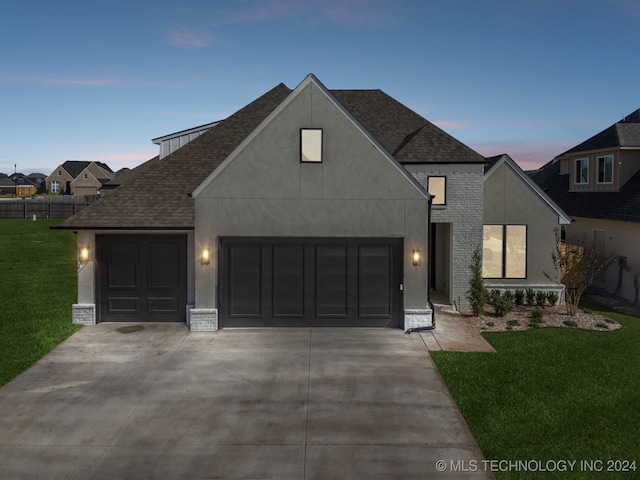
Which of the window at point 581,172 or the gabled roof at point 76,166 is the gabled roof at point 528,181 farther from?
the gabled roof at point 76,166

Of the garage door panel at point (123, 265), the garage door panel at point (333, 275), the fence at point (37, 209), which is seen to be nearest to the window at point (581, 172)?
the garage door panel at point (333, 275)

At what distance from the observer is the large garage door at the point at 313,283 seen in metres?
14.8

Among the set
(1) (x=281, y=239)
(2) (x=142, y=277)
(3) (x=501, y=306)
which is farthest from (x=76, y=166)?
(3) (x=501, y=306)

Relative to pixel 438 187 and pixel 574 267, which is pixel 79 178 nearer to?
pixel 438 187

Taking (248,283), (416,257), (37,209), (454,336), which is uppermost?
(37,209)

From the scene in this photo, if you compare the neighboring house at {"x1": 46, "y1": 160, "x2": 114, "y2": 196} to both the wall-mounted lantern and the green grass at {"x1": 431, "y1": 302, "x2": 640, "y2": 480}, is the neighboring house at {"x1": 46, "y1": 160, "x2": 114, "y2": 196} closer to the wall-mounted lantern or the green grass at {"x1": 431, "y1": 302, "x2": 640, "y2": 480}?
the wall-mounted lantern

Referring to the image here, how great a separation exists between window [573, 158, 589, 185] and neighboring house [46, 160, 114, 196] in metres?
93.8

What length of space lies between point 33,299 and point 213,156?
8.51 meters

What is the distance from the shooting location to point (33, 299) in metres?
19.1

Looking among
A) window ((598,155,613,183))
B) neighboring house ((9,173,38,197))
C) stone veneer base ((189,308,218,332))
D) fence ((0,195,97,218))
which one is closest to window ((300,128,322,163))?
stone veneer base ((189,308,218,332))

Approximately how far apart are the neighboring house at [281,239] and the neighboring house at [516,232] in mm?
4680

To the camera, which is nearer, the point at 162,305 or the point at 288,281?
the point at 288,281

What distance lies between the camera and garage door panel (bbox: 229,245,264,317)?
48.4 ft

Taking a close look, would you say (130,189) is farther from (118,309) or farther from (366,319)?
(366,319)
